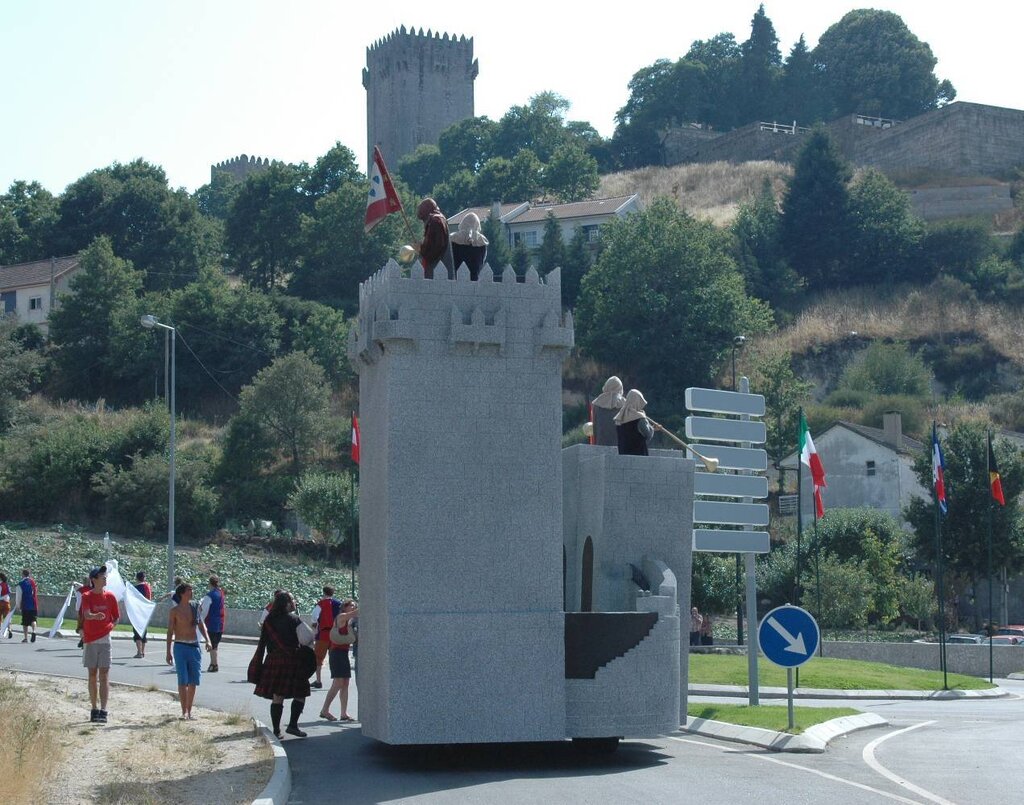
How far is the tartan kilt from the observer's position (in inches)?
672

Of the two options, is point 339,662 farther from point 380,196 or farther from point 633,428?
point 380,196

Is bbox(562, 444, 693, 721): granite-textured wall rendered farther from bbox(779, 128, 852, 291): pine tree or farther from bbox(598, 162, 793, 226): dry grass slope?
bbox(598, 162, 793, 226): dry grass slope

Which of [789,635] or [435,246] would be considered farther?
[435,246]

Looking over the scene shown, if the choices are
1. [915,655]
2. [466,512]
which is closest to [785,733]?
[466,512]

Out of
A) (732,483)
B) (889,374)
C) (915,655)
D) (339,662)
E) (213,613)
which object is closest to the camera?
(339,662)

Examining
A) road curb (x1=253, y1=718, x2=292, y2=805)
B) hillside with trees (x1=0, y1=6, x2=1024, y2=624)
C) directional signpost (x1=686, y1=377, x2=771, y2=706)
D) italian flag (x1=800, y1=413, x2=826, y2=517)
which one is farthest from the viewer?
hillside with trees (x1=0, y1=6, x2=1024, y2=624)

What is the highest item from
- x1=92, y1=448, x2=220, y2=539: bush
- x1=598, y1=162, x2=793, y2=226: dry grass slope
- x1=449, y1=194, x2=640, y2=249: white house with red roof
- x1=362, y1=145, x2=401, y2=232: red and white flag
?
x1=598, y1=162, x2=793, y2=226: dry grass slope

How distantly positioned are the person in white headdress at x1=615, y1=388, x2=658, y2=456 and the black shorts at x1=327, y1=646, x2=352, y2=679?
4776 mm

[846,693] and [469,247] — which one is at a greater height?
[469,247]

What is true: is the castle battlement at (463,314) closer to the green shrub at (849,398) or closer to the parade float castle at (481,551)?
the parade float castle at (481,551)

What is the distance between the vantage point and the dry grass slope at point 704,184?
353ft

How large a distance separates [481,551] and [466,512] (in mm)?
486

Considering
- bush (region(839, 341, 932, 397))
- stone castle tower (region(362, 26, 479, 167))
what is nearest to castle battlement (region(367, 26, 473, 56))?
stone castle tower (region(362, 26, 479, 167))

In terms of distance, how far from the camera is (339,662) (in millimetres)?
19562
